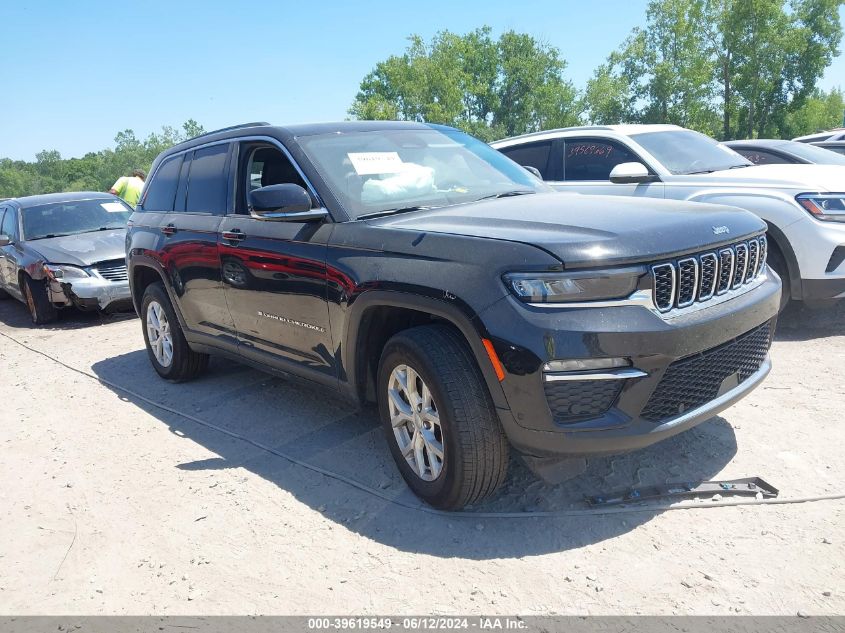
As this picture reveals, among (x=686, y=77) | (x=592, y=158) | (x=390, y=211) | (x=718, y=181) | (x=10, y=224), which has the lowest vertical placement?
(x=10, y=224)

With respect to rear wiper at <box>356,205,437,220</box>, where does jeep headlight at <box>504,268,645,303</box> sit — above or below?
below

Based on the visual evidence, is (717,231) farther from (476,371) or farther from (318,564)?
(318,564)

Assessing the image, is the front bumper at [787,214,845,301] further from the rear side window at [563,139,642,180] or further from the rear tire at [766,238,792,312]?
the rear side window at [563,139,642,180]

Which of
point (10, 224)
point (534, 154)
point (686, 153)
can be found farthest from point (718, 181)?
point (10, 224)

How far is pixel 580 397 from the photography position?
103 inches

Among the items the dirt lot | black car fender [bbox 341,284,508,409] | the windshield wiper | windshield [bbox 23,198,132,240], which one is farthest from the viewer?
windshield [bbox 23,198,132,240]

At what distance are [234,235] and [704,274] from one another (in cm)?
276

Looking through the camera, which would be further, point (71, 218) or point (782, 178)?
point (71, 218)

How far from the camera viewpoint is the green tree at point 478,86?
55531 millimetres

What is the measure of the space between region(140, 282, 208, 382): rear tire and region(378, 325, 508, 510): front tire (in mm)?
2705

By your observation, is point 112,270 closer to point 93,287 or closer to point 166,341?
point 93,287

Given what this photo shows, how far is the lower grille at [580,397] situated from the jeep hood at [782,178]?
396cm

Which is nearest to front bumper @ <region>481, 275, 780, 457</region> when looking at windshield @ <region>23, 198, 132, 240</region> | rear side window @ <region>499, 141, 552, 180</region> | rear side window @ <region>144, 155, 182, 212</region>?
rear side window @ <region>144, 155, 182, 212</region>

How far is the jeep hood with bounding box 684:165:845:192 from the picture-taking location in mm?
5617
